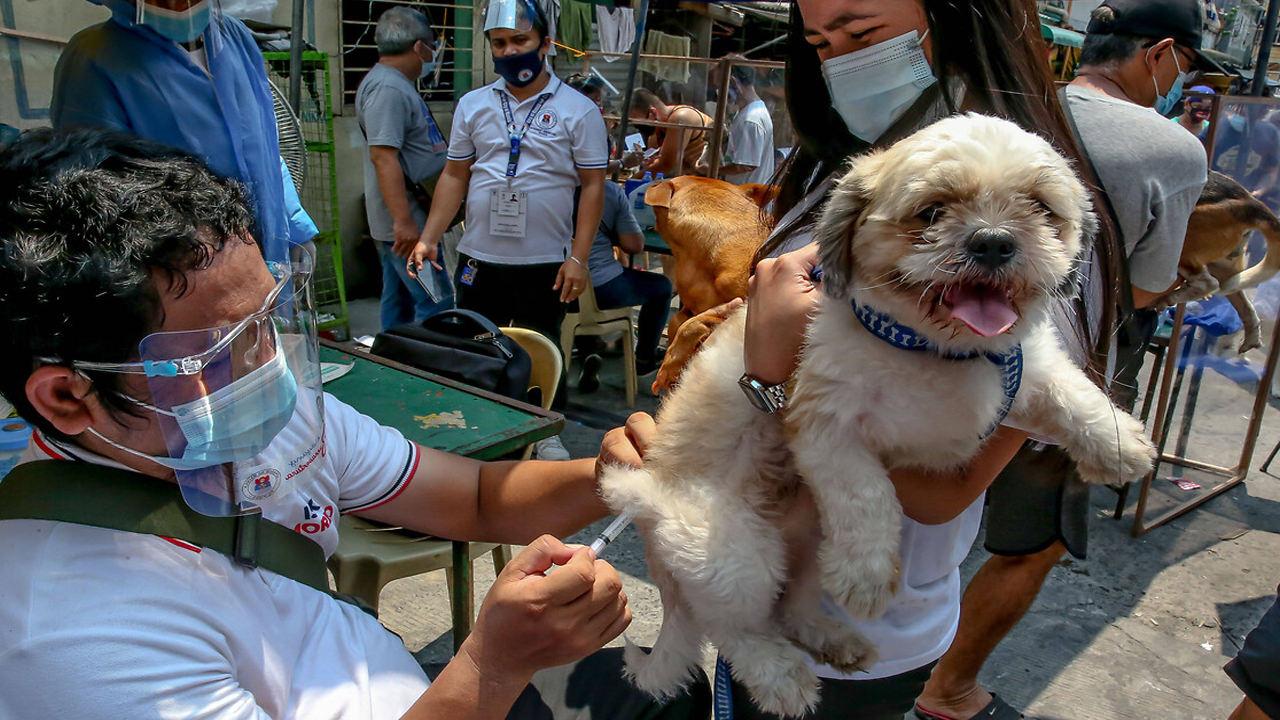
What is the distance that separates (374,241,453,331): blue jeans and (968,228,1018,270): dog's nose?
389cm

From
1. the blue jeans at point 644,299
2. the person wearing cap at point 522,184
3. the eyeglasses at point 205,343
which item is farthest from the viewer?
the blue jeans at point 644,299

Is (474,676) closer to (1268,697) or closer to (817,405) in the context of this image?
(817,405)

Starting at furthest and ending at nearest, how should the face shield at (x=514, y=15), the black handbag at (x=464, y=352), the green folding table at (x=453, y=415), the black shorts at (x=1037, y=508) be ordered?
the face shield at (x=514, y=15), the black handbag at (x=464, y=352), the black shorts at (x=1037, y=508), the green folding table at (x=453, y=415)

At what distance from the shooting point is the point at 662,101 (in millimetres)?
8070

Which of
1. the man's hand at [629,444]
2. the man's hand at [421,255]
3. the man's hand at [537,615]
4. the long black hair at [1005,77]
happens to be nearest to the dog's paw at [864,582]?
the man's hand at [537,615]

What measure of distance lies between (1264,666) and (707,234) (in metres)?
3.13

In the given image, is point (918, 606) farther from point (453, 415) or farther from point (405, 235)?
point (405, 235)

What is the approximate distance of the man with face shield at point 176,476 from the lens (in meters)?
1.08

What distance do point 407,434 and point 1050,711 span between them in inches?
97.3

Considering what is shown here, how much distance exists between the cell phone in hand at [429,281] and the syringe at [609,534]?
3.25 metres

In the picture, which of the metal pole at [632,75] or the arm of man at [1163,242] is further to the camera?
the metal pole at [632,75]

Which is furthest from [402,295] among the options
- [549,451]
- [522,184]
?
[549,451]

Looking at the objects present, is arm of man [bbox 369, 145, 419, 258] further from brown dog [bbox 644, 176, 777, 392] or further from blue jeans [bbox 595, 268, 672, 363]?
brown dog [bbox 644, 176, 777, 392]

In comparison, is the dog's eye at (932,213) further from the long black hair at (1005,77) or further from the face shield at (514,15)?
the face shield at (514,15)
